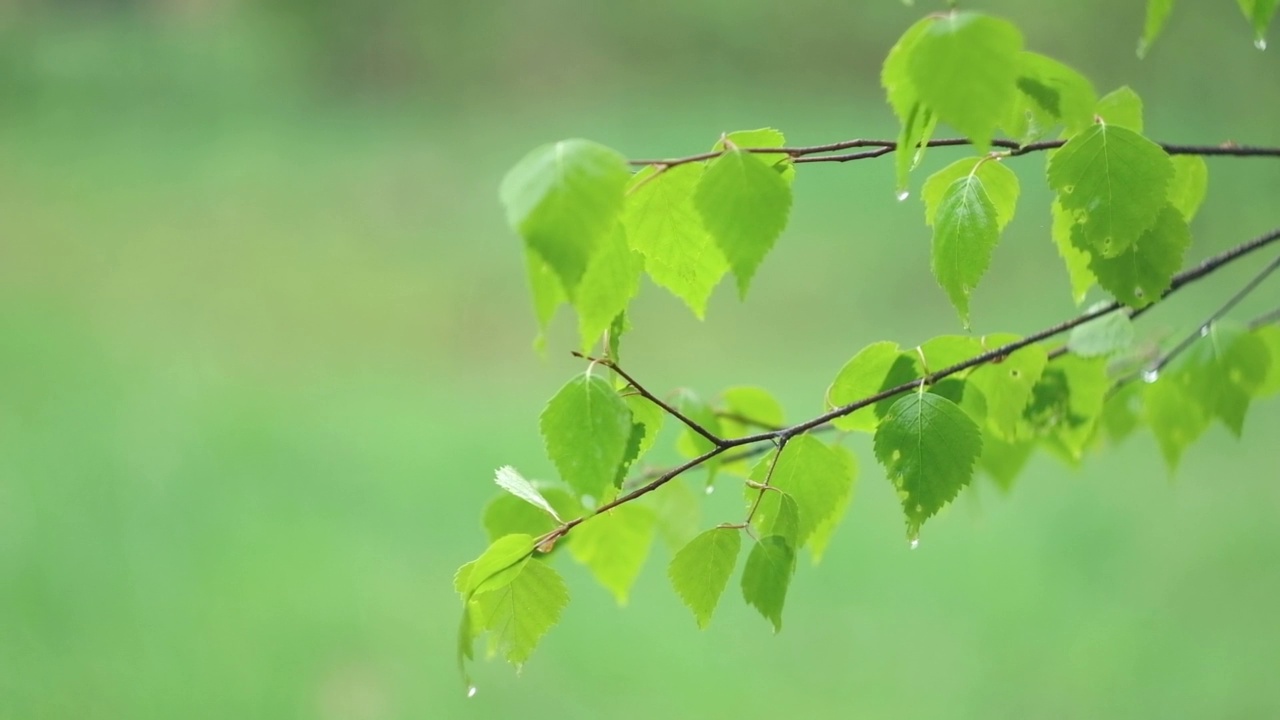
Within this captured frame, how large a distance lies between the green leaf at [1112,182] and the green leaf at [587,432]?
→ 0.15 metres

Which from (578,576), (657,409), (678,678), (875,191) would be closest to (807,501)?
(657,409)

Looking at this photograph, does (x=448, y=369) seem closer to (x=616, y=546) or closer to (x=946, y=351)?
(x=616, y=546)

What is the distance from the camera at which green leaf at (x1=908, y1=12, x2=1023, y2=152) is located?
228mm

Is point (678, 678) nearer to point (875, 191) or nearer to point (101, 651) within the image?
point (101, 651)

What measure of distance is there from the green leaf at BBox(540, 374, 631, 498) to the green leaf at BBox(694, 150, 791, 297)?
54 mm

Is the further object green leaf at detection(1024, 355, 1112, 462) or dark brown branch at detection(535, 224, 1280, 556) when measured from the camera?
green leaf at detection(1024, 355, 1112, 462)

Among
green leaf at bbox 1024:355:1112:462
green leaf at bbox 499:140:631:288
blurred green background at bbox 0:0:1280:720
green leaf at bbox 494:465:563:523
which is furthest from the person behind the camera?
blurred green background at bbox 0:0:1280:720

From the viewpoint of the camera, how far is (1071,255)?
0.36 m

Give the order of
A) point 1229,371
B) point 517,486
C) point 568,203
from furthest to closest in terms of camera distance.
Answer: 1. point 1229,371
2. point 517,486
3. point 568,203

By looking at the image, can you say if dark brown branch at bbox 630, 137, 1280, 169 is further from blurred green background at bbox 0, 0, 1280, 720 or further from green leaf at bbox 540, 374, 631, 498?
blurred green background at bbox 0, 0, 1280, 720

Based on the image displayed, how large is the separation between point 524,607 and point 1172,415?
0.34m

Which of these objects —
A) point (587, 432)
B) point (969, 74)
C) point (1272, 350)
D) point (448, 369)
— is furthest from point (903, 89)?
point (448, 369)

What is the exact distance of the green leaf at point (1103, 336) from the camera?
14.9 inches

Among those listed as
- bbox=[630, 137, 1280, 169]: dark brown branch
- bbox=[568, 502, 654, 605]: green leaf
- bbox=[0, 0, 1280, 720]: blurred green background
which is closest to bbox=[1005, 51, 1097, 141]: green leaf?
bbox=[630, 137, 1280, 169]: dark brown branch
